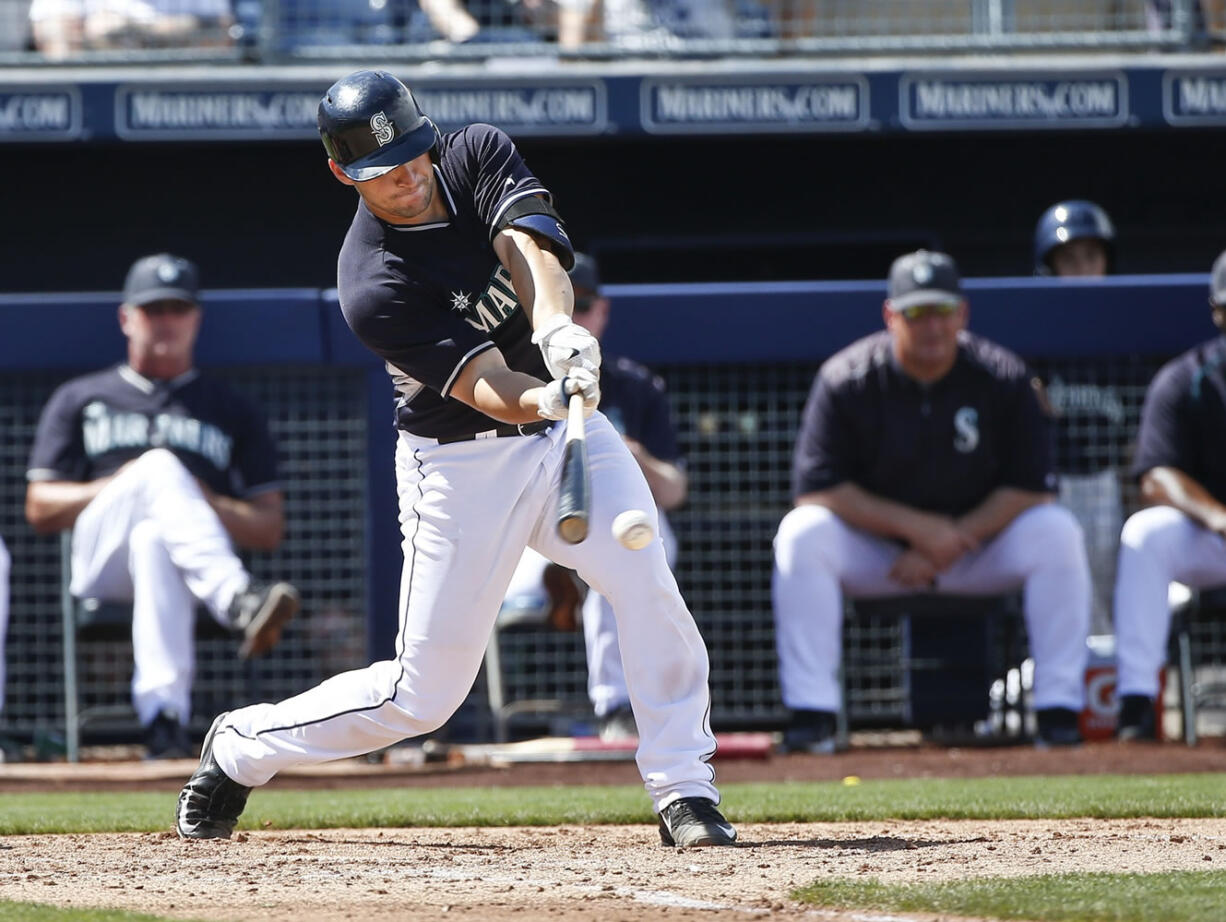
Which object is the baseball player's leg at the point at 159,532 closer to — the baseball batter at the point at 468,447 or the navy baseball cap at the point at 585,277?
the navy baseball cap at the point at 585,277

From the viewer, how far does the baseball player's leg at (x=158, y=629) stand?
5727mm

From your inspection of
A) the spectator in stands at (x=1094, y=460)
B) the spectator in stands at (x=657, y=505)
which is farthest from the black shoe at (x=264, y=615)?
the spectator in stands at (x=1094, y=460)

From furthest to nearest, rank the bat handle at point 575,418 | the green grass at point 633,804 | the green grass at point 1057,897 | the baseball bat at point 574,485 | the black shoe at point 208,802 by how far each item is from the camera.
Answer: the green grass at point 633,804
the black shoe at point 208,802
the bat handle at point 575,418
the baseball bat at point 574,485
the green grass at point 1057,897

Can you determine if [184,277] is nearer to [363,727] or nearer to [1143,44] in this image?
[363,727]

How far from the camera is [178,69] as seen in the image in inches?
317

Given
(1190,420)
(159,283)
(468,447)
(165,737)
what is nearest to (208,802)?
(468,447)

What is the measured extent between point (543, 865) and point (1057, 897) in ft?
3.36

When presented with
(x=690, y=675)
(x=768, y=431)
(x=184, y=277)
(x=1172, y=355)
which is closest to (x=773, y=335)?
(x=768, y=431)

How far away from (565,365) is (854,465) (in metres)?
3.08

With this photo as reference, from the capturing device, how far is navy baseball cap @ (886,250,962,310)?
5.91m

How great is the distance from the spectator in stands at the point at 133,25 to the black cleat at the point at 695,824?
18.6ft

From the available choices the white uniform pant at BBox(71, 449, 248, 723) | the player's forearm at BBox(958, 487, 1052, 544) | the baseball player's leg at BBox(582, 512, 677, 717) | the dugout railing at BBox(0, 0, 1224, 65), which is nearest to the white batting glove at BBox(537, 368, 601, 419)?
the baseball player's leg at BBox(582, 512, 677, 717)

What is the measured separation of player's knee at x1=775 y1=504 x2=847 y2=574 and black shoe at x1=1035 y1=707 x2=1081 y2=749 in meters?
0.86

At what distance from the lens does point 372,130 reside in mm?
3365
